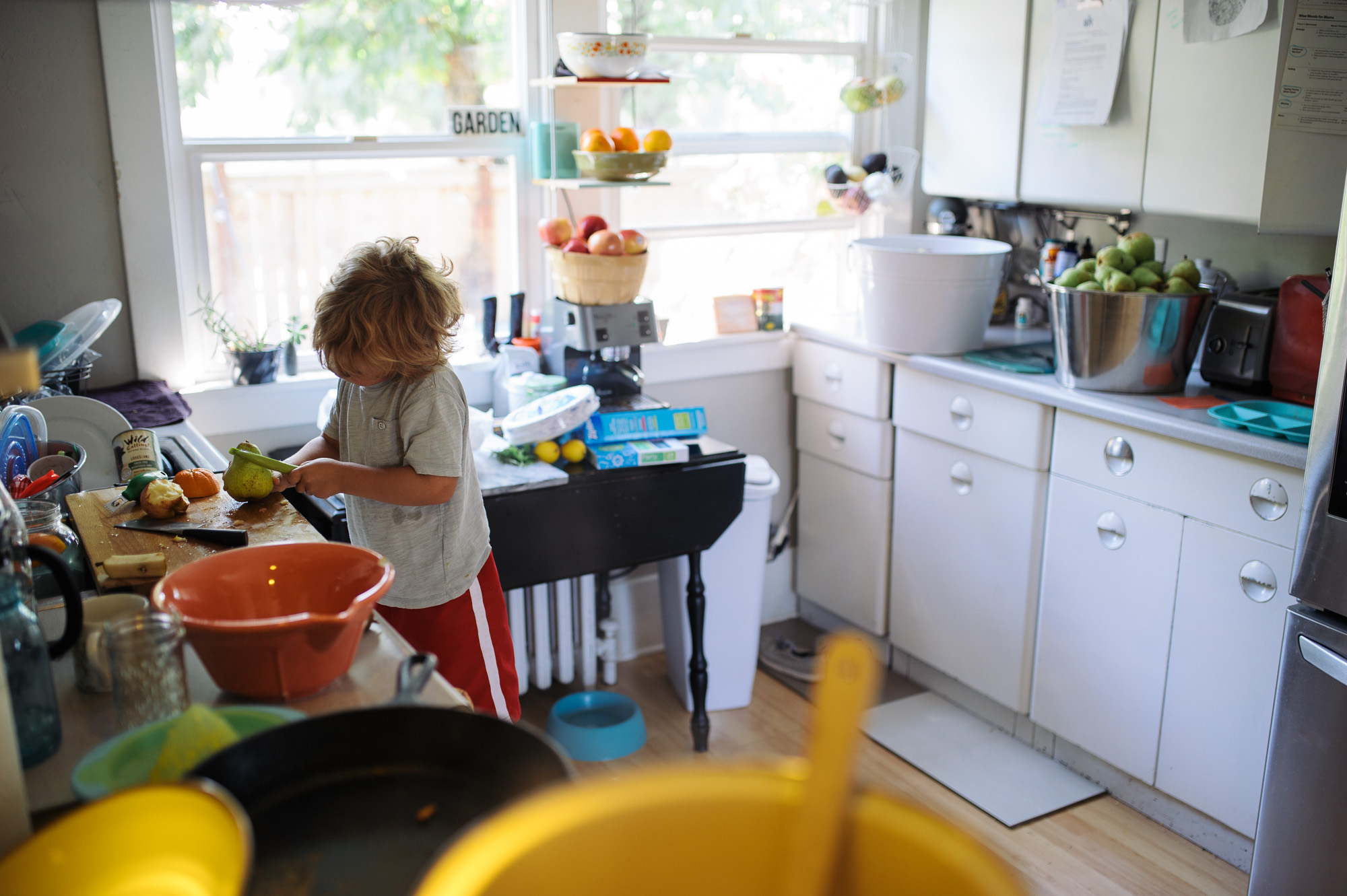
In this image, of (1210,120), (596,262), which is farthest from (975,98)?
(596,262)

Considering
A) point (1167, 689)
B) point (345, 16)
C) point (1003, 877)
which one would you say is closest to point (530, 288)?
point (345, 16)

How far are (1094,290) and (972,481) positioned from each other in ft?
1.88

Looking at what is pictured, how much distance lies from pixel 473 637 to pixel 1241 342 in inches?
63.7

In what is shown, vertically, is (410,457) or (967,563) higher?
(410,457)

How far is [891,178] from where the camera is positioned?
125 inches

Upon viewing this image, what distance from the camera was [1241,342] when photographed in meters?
2.25

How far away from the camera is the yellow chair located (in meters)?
0.61

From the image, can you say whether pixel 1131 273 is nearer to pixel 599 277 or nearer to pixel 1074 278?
pixel 1074 278

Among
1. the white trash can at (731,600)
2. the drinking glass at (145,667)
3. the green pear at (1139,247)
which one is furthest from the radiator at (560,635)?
the drinking glass at (145,667)

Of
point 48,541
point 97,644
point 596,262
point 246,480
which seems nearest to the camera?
point 97,644

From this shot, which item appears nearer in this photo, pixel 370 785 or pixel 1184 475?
pixel 370 785

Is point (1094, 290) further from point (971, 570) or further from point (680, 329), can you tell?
point (680, 329)

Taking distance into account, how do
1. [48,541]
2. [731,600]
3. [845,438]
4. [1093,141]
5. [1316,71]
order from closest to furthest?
[48,541] → [1316,71] → [1093,141] → [731,600] → [845,438]

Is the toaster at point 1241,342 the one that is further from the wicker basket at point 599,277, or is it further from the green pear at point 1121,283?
the wicker basket at point 599,277
